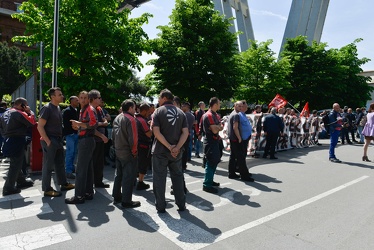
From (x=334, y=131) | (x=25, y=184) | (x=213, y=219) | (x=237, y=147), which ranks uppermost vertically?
(x=334, y=131)

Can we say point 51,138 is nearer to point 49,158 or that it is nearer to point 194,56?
point 49,158

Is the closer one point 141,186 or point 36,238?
point 36,238

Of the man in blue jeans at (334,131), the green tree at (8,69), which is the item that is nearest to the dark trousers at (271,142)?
the man in blue jeans at (334,131)

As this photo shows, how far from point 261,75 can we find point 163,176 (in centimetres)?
2316

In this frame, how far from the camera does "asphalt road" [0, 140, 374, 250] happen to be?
11.5 feet

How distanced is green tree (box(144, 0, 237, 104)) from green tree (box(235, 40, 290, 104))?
5732 mm

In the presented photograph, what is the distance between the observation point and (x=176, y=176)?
4.50 meters

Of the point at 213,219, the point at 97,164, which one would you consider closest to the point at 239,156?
the point at 213,219

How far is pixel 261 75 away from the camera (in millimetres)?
25859

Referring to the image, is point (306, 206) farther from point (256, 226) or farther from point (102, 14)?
point (102, 14)

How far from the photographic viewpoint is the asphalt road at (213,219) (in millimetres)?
3490

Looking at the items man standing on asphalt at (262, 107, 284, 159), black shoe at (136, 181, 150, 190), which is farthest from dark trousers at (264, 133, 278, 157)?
black shoe at (136, 181, 150, 190)

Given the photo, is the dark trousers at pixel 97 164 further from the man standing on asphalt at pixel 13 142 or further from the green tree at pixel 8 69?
the green tree at pixel 8 69

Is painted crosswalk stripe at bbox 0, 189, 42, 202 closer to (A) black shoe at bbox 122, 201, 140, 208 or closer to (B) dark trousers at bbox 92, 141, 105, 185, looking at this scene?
(B) dark trousers at bbox 92, 141, 105, 185
